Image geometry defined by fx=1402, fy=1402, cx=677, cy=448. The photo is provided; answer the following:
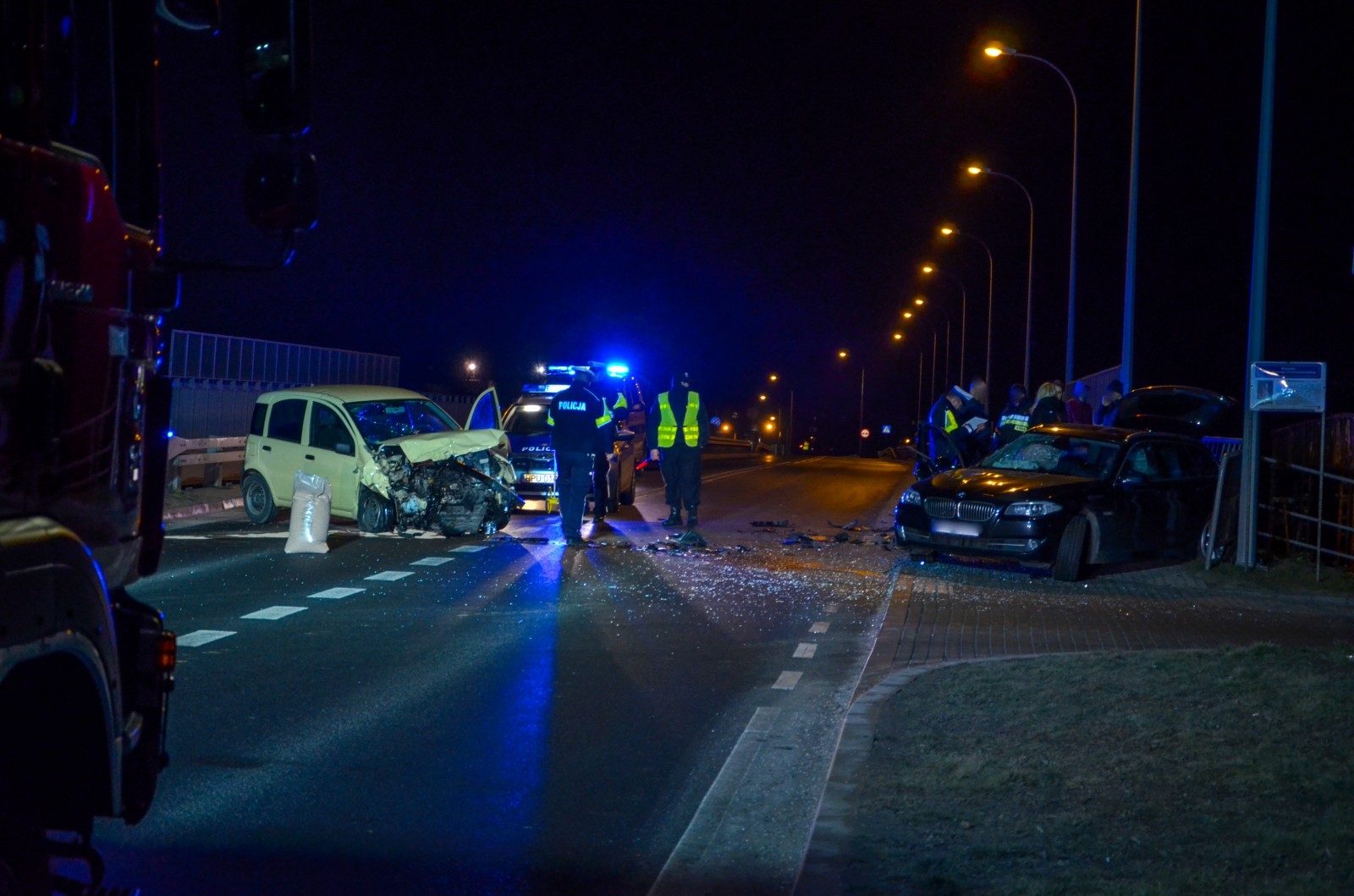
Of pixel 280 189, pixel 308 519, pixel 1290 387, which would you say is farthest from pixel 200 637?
pixel 1290 387

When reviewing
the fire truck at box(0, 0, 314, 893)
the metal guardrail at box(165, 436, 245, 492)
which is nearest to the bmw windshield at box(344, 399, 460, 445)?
the metal guardrail at box(165, 436, 245, 492)

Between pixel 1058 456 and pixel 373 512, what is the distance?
781 cm

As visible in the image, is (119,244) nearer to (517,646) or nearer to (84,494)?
(84,494)

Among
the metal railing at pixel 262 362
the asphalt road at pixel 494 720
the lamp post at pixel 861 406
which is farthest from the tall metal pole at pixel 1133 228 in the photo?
the lamp post at pixel 861 406

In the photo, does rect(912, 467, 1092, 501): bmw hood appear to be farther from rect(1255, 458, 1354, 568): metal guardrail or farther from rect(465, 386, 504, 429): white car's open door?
rect(465, 386, 504, 429): white car's open door

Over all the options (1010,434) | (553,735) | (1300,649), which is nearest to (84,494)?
(553,735)

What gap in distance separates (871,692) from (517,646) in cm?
283

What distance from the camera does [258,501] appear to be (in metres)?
17.8

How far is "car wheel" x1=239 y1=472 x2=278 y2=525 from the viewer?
17.7m

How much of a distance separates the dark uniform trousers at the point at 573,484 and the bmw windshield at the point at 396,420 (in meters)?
1.98

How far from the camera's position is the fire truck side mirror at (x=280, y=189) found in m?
4.21

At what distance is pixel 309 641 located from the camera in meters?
9.58

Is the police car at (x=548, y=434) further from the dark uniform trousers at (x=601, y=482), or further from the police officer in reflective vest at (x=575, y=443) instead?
the police officer in reflective vest at (x=575, y=443)

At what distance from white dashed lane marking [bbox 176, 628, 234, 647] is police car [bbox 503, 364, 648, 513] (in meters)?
7.40
